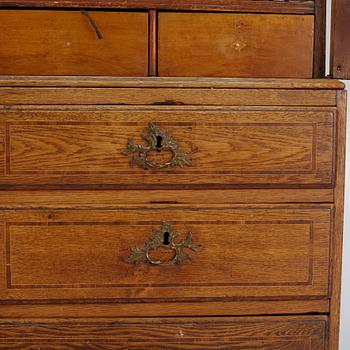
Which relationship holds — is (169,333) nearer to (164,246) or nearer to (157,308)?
(157,308)

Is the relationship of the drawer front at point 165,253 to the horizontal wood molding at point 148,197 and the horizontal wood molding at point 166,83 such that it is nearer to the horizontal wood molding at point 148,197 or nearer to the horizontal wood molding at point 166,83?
the horizontal wood molding at point 148,197

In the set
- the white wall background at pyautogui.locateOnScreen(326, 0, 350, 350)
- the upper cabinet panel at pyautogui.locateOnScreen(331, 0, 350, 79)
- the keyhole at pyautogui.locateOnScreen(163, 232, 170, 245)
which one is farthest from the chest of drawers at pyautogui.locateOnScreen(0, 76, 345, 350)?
the white wall background at pyautogui.locateOnScreen(326, 0, 350, 350)

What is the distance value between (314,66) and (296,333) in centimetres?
53

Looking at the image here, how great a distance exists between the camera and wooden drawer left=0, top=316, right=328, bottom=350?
115cm

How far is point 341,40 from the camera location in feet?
4.04

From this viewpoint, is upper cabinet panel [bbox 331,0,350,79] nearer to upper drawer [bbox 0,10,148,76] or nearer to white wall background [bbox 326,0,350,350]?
upper drawer [bbox 0,10,148,76]

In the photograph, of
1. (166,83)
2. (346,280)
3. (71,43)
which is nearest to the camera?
(166,83)

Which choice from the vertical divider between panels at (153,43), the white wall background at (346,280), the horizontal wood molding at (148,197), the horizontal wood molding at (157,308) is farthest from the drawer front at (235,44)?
the white wall background at (346,280)

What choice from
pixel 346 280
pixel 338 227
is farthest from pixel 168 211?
pixel 346 280

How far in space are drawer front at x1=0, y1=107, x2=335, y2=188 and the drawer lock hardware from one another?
9 centimetres

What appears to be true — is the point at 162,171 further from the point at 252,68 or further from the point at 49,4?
the point at 49,4

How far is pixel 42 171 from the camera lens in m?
1.13

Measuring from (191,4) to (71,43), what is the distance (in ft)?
0.82

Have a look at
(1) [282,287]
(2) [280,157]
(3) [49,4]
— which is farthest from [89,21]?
(1) [282,287]
